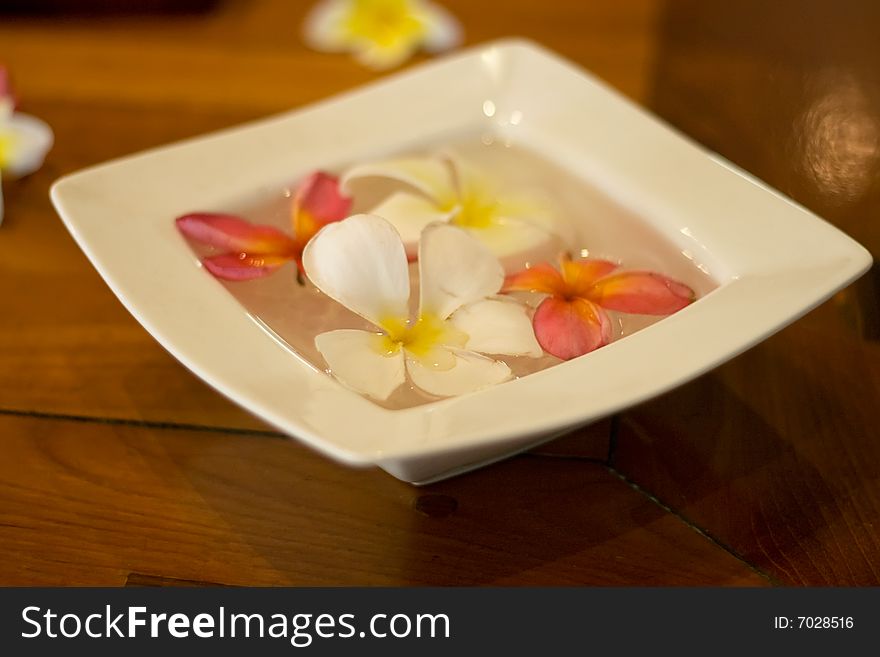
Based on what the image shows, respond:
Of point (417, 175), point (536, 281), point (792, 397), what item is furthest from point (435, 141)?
point (792, 397)

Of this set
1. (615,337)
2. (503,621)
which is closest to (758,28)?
(615,337)

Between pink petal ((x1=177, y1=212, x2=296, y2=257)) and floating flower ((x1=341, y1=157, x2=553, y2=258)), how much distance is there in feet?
0.18

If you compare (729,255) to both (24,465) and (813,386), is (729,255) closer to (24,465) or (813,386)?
(813,386)

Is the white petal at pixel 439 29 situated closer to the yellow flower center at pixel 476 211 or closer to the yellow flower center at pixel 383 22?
the yellow flower center at pixel 383 22

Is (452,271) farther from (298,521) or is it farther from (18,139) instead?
(18,139)

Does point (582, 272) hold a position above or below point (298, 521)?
above

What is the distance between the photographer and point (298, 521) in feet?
1.42

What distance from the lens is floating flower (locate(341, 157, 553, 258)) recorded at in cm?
53

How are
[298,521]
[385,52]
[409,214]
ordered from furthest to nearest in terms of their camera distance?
[385,52] → [409,214] → [298,521]

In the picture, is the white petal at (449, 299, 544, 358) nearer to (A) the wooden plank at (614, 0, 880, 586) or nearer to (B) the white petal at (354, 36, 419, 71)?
(A) the wooden plank at (614, 0, 880, 586)

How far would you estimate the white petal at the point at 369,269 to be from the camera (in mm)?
464

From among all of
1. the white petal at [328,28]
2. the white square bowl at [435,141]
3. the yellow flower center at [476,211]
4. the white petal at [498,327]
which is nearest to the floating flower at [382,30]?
the white petal at [328,28]

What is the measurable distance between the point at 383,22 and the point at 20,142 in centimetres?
30

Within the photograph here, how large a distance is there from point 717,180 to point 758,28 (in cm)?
34
